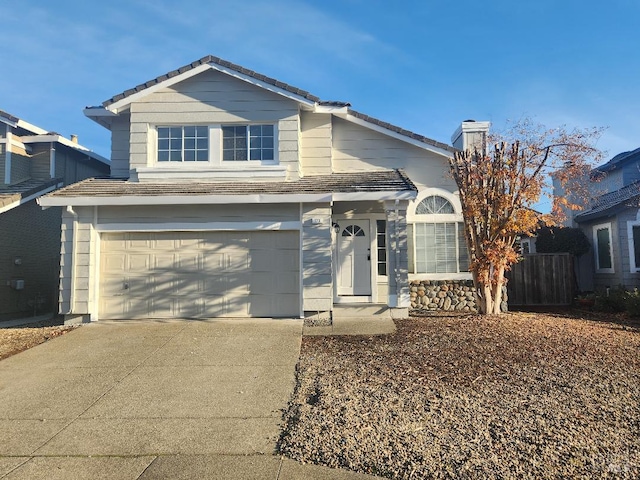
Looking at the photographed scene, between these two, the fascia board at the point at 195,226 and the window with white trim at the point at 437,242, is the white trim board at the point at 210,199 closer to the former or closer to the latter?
the fascia board at the point at 195,226

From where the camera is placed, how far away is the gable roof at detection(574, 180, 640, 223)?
13.1 metres

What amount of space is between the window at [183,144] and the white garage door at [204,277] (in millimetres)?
2020

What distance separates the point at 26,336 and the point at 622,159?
18.1m

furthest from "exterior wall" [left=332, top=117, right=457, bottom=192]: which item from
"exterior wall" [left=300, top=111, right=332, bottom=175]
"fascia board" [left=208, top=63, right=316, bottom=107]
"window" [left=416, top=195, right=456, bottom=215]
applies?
"fascia board" [left=208, top=63, right=316, bottom=107]

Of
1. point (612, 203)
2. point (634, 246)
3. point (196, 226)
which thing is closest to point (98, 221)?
point (196, 226)

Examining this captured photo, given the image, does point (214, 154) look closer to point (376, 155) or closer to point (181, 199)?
point (181, 199)

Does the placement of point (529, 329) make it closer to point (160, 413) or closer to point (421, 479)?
point (421, 479)

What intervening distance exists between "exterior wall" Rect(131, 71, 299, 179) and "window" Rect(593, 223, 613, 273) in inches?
399

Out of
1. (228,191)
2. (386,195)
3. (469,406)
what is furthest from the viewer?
(228,191)

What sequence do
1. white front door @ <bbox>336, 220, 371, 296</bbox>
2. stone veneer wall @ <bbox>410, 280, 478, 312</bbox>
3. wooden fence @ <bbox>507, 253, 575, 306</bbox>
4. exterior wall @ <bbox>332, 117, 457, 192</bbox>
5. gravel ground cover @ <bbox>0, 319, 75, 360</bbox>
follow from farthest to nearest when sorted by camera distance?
wooden fence @ <bbox>507, 253, 575, 306</bbox>, exterior wall @ <bbox>332, 117, 457, 192</bbox>, stone veneer wall @ <bbox>410, 280, 478, 312</bbox>, white front door @ <bbox>336, 220, 371, 296</bbox>, gravel ground cover @ <bbox>0, 319, 75, 360</bbox>

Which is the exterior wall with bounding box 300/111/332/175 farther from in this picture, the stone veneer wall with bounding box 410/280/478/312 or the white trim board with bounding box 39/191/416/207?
the stone veneer wall with bounding box 410/280/478/312

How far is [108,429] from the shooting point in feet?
16.7

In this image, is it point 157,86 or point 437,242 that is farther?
point 437,242

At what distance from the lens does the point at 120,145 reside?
12.4 m
